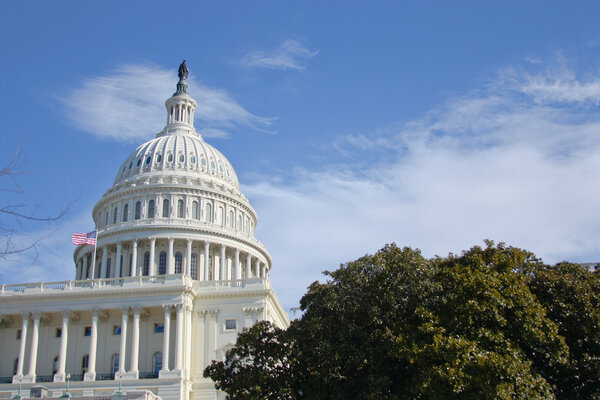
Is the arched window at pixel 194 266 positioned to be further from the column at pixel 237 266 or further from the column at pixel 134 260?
the column at pixel 134 260

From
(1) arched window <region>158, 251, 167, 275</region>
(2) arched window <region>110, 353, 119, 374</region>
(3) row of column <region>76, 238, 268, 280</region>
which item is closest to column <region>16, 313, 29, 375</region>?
(2) arched window <region>110, 353, 119, 374</region>

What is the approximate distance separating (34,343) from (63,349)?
335cm

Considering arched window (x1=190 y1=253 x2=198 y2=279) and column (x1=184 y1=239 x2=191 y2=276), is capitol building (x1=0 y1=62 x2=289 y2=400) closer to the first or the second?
column (x1=184 y1=239 x2=191 y2=276)

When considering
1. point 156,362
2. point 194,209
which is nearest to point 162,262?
point 194,209

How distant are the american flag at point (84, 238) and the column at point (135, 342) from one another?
36.0ft

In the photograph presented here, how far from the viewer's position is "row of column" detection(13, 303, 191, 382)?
6406cm

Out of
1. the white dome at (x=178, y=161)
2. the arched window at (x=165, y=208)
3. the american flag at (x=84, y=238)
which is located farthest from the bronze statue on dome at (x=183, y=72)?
the american flag at (x=84, y=238)

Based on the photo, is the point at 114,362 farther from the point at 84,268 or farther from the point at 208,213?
the point at 208,213

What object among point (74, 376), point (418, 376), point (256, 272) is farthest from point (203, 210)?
point (418, 376)

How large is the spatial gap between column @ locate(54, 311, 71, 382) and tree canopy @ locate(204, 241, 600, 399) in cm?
2925

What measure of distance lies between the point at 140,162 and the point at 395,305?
6816cm

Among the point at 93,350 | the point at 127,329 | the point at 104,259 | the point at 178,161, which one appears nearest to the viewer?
the point at 93,350

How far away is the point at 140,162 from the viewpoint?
323ft

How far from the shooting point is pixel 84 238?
73375mm
